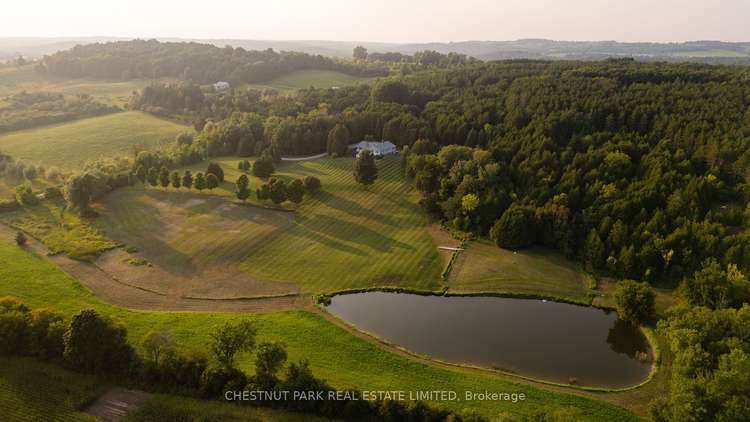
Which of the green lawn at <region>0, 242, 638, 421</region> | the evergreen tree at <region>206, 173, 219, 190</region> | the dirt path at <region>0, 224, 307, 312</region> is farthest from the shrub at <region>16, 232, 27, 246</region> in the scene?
the evergreen tree at <region>206, 173, 219, 190</region>

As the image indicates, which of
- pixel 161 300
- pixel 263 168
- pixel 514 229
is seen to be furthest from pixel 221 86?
pixel 514 229

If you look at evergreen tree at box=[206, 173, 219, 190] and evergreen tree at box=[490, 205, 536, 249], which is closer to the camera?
evergreen tree at box=[490, 205, 536, 249]

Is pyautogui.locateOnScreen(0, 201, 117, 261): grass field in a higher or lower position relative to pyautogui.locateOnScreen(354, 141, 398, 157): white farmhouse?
lower

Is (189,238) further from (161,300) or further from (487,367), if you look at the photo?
(487,367)

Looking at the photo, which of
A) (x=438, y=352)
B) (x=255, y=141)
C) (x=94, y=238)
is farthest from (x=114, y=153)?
(x=438, y=352)

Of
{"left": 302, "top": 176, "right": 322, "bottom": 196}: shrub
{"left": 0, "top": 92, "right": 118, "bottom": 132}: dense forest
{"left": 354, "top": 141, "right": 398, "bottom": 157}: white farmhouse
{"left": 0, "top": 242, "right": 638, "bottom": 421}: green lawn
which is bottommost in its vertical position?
{"left": 0, "top": 242, "right": 638, "bottom": 421}: green lawn

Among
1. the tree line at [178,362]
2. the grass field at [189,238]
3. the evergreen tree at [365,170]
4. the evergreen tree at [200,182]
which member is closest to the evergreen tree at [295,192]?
the grass field at [189,238]

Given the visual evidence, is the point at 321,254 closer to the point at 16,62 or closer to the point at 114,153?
the point at 114,153

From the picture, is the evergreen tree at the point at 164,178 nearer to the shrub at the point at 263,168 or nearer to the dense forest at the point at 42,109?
the shrub at the point at 263,168

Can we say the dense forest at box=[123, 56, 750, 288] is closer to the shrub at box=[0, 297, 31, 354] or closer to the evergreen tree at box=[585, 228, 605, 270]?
the evergreen tree at box=[585, 228, 605, 270]
